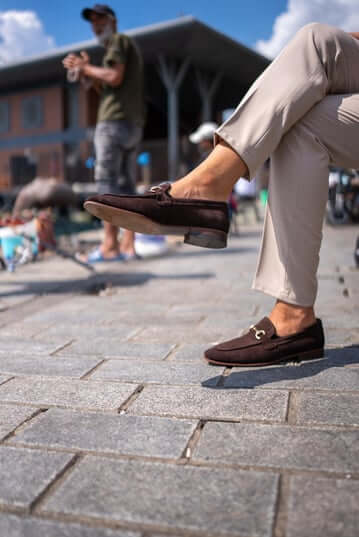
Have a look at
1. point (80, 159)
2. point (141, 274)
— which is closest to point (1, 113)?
point (80, 159)

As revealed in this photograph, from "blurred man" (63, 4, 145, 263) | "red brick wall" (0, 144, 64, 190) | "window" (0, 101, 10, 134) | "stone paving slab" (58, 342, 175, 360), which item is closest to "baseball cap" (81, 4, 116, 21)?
"blurred man" (63, 4, 145, 263)

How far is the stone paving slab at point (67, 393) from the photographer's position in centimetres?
143

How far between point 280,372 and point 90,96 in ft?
61.0

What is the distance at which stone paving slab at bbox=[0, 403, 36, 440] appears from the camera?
1.27m

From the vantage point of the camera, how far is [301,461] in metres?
1.07

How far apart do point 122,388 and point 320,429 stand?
0.57 meters

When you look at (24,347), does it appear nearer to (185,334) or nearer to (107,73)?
(185,334)

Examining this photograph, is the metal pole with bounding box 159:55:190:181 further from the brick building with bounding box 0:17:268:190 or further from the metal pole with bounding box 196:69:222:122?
the metal pole with bounding box 196:69:222:122

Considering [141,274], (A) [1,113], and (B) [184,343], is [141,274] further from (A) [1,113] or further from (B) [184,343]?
(A) [1,113]

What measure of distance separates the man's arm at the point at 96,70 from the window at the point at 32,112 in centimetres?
1619

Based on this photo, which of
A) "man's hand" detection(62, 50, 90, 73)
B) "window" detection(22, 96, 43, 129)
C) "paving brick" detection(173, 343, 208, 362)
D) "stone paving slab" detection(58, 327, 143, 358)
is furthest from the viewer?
"window" detection(22, 96, 43, 129)

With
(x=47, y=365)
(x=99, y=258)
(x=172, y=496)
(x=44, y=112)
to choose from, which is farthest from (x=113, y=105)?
(x=44, y=112)

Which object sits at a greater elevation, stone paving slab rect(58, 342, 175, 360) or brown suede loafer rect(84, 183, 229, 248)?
brown suede loafer rect(84, 183, 229, 248)

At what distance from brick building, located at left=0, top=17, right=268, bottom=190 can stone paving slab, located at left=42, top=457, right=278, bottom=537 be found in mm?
14185
